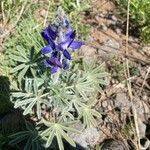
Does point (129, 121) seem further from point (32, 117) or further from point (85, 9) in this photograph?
point (85, 9)

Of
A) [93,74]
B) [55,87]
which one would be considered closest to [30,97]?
[55,87]

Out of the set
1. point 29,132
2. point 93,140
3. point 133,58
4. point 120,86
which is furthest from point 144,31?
point 29,132

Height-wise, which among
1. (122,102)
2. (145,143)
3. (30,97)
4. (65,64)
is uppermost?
(65,64)

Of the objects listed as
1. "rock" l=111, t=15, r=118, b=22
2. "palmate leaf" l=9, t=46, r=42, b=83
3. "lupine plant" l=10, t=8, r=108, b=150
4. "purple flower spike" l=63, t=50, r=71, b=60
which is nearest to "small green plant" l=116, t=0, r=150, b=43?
"rock" l=111, t=15, r=118, b=22

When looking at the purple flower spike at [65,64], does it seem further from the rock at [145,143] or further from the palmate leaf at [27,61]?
the rock at [145,143]

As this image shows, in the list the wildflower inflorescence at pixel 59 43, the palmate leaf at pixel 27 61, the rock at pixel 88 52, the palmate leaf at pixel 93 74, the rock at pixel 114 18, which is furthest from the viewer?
the rock at pixel 114 18

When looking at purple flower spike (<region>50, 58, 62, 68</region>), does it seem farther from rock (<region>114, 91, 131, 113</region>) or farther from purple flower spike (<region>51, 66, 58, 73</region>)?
rock (<region>114, 91, 131, 113</region>)

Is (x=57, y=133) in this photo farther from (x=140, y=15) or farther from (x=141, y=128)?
(x=140, y=15)

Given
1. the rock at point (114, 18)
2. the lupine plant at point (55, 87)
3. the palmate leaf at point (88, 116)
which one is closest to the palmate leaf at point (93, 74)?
the lupine plant at point (55, 87)
